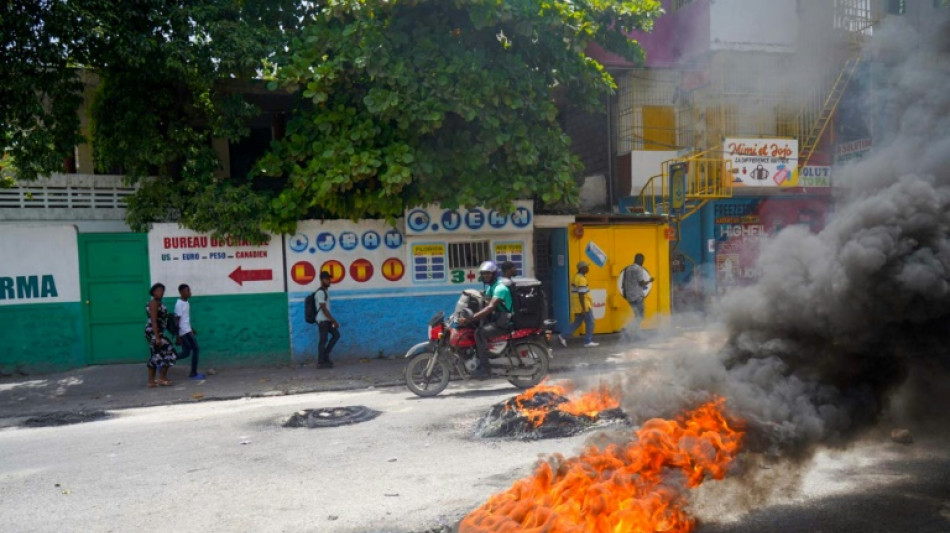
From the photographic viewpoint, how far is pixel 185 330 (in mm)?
10898

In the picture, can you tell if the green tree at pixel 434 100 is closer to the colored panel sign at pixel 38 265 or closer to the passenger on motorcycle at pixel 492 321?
the passenger on motorcycle at pixel 492 321

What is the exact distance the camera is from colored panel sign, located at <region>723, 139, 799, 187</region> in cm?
1468

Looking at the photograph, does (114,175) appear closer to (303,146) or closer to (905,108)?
(303,146)

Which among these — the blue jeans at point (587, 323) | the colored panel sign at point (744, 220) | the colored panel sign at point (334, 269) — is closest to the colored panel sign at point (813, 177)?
the colored panel sign at point (744, 220)

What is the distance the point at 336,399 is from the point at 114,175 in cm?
656

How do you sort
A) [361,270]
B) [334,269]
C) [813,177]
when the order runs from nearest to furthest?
1. [334,269]
2. [361,270]
3. [813,177]

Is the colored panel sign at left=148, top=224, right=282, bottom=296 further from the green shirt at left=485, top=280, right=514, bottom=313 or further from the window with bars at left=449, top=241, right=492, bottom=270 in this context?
the green shirt at left=485, top=280, right=514, bottom=313

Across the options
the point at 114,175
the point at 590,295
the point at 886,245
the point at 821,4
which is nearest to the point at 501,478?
the point at 886,245

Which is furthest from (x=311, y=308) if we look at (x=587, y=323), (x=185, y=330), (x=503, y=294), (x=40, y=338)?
(x=587, y=323)

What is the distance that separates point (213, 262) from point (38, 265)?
2665mm

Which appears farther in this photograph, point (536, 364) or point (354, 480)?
point (536, 364)

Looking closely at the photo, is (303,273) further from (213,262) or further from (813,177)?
(813,177)

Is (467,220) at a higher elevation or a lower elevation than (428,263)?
higher

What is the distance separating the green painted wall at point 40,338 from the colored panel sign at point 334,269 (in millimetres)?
3930
